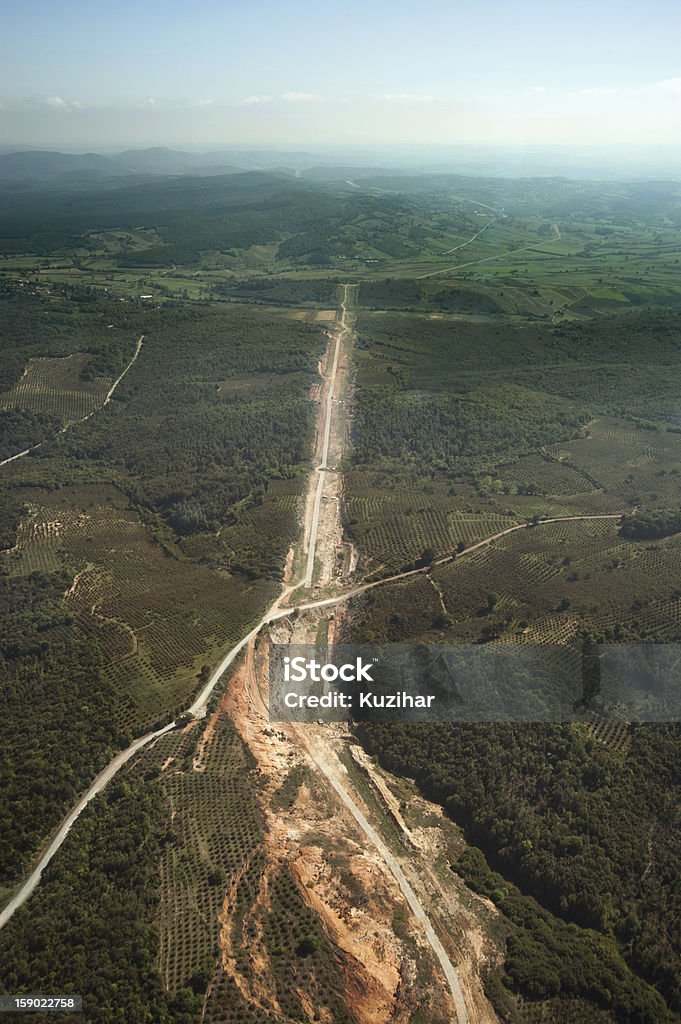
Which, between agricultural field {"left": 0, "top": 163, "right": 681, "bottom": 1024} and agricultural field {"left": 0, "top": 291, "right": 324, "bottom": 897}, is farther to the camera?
agricultural field {"left": 0, "top": 291, "right": 324, "bottom": 897}

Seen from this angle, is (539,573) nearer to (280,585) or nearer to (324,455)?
(280,585)

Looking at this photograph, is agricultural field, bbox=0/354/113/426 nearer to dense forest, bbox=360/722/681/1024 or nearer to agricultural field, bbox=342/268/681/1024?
agricultural field, bbox=342/268/681/1024

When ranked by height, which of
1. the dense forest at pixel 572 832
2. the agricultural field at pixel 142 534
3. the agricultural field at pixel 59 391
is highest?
the agricultural field at pixel 59 391

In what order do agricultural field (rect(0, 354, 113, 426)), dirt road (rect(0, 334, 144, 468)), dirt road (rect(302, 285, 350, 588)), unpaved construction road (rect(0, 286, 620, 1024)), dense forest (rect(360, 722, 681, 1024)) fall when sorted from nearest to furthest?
dense forest (rect(360, 722, 681, 1024)), unpaved construction road (rect(0, 286, 620, 1024)), dirt road (rect(302, 285, 350, 588)), dirt road (rect(0, 334, 144, 468)), agricultural field (rect(0, 354, 113, 426))

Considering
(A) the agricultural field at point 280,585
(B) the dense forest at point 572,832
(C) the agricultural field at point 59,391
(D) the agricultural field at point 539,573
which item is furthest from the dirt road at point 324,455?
(C) the agricultural field at point 59,391

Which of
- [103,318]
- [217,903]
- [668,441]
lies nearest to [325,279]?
[103,318]

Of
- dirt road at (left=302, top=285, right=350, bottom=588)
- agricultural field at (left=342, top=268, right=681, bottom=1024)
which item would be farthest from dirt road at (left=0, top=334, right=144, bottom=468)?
agricultural field at (left=342, top=268, right=681, bottom=1024)

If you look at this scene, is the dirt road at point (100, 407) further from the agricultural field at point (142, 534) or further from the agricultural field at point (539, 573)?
the agricultural field at point (539, 573)

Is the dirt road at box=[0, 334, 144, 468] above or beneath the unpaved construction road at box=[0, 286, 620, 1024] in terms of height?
above

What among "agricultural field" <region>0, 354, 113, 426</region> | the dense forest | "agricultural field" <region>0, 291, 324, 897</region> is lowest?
Answer: the dense forest

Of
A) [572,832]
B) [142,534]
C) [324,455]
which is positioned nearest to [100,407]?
[142,534]

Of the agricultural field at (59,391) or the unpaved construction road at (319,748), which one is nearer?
the unpaved construction road at (319,748)

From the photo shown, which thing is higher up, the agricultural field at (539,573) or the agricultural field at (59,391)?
the agricultural field at (59,391)
